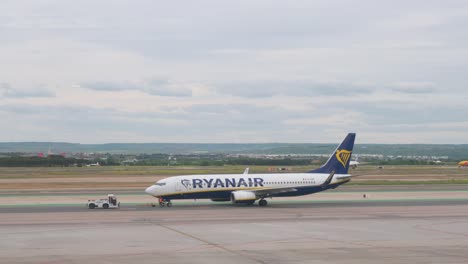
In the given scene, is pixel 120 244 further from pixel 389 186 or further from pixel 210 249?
pixel 389 186

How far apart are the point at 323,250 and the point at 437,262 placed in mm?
5977

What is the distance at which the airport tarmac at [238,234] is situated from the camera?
31.8m

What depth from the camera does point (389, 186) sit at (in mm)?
89812

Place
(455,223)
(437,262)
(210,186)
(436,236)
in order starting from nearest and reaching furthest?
(437,262), (436,236), (455,223), (210,186)

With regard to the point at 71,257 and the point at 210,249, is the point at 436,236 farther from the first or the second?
the point at 71,257

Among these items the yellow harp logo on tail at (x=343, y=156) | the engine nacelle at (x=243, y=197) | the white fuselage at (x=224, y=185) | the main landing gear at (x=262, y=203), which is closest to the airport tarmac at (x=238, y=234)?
the engine nacelle at (x=243, y=197)

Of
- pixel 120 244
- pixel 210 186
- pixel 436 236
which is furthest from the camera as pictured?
pixel 210 186

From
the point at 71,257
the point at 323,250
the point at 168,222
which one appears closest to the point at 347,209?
the point at 168,222

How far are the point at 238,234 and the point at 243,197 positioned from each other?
71.7 ft

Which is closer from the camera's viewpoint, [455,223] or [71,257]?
[71,257]

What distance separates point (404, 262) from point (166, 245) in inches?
495

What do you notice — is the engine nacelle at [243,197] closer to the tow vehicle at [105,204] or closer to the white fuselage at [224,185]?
the white fuselage at [224,185]

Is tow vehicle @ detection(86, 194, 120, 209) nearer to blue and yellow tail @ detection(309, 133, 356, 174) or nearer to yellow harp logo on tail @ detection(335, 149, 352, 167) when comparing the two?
blue and yellow tail @ detection(309, 133, 356, 174)

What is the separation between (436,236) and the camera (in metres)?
38.8
